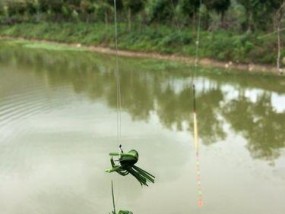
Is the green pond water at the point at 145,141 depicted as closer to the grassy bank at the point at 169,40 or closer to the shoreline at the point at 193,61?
the shoreline at the point at 193,61

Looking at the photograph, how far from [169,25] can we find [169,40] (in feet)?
12.3

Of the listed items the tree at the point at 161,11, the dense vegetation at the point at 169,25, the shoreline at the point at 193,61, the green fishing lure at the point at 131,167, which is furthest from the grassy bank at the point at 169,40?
the green fishing lure at the point at 131,167

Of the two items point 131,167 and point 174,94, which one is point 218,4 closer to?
point 174,94

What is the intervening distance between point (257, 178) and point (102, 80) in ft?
32.6

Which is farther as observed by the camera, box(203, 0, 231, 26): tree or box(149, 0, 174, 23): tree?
box(149, 0, 174, 23): tree

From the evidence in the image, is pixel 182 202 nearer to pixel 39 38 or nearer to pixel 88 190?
pixel 88 190

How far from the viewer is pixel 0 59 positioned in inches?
922

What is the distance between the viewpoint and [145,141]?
34.0 feet

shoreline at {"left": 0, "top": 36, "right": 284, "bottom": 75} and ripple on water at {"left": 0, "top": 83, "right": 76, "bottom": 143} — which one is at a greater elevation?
shoreline at {"left": 0, "top": 36, "right": 284, "bottom": 75}

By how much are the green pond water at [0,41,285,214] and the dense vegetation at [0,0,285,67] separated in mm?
2376

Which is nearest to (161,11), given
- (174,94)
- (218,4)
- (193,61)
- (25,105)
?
(218,4)

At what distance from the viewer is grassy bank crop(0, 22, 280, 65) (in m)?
19.4

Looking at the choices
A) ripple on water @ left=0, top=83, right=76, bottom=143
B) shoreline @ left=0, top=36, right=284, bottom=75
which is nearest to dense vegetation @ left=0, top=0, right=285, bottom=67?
shoreline @ left=0, top=36, right=284, bottom=75

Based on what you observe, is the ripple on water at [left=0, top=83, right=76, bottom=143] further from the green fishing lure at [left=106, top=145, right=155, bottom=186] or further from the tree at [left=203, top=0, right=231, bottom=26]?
the tree at [left=203, top=0, right=231, bottom=26]
